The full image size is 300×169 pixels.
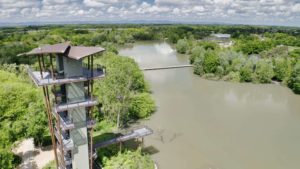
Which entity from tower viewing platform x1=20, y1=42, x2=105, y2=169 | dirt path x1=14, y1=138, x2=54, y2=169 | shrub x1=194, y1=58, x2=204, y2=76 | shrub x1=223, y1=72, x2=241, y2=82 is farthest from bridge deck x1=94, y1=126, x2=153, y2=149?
shrub x1=194, y1=58, x2=204, y2=76

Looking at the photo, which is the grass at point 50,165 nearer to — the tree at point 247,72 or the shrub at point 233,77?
the shrub at point 233,77

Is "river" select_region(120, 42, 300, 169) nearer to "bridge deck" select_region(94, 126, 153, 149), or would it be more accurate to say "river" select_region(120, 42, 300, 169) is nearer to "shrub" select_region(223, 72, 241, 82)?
"shrub" select_region(223, 72, 241, 82)

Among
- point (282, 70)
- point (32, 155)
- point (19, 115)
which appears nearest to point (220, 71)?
point (282, 70)

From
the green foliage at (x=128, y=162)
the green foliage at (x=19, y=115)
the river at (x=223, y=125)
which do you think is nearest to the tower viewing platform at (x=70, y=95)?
the green foliage at (x=128, y=162)

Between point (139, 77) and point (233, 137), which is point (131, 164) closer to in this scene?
point (233, 137)

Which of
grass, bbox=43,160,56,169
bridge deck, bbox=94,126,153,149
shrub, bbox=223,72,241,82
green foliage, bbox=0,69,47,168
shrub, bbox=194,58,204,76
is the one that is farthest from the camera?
shrub, bbox=194,58,204,76

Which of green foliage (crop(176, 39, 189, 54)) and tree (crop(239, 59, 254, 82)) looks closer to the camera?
tree (crop(239, 59, 254, 82))
